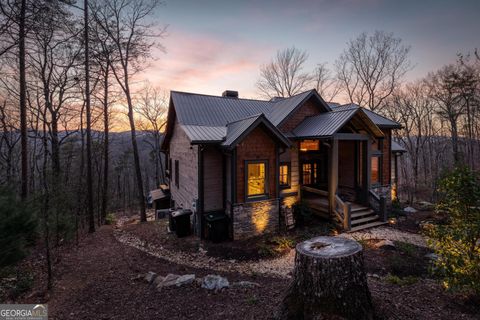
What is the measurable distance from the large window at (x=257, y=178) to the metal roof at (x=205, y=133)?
184 centimetres

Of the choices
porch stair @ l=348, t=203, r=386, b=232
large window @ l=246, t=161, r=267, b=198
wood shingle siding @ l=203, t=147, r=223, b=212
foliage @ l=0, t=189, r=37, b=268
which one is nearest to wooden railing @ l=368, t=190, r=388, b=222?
porch stair @ l=348, t=203, r=386, b=232

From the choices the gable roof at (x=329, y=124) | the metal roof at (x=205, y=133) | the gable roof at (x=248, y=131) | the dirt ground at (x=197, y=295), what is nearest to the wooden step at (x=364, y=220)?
the dirt ground at (x=197, y=295)

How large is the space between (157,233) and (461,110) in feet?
83.6

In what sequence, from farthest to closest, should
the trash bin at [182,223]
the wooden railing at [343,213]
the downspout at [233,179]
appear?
1. the trash bin at [182,223]
2. the wooden railing at [343,213]
3. the downspout at [233,179]

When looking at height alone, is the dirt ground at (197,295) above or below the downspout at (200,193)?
below

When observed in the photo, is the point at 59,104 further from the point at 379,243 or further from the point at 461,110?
the point at 461,110

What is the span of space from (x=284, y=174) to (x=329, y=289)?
7.86 metres

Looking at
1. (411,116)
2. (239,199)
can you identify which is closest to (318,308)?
(239,199)

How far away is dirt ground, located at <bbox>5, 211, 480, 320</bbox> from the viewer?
3.70m

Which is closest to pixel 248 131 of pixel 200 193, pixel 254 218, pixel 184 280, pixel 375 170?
pixel 200 193

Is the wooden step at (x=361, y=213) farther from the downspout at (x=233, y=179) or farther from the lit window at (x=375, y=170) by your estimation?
the downspout at (x=233, y=179)

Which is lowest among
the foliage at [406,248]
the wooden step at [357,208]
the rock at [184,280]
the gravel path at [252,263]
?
the gravel path at [252,263]

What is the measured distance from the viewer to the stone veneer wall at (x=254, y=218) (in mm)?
8977

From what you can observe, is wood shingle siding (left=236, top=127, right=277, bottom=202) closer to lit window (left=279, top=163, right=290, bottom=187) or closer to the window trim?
the window trim
